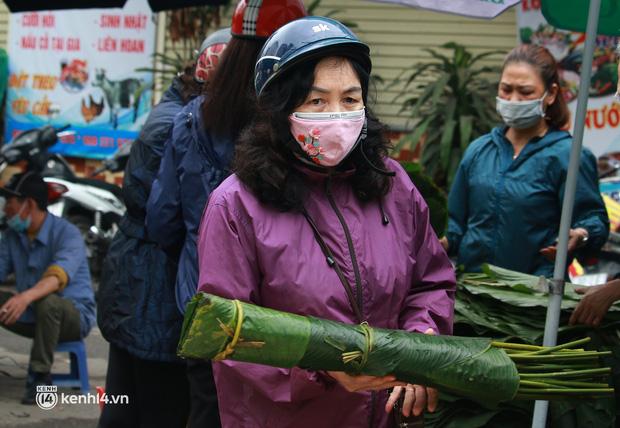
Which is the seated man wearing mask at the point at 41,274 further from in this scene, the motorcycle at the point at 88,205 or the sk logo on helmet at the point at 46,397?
the motorcycle at the point at 88,205

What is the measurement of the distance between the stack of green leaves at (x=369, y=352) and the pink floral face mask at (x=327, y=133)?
530mm

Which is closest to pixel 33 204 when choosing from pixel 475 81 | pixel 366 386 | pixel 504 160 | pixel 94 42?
pixel 504 160

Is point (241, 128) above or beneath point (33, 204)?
Answer: above

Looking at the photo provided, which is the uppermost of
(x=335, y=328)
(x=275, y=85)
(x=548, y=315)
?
(x=275, y=85)

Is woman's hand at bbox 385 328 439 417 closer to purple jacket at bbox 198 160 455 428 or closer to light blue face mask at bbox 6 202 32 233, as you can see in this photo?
purple jacket at bbox 198 160 455 428

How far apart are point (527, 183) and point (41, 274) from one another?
3.60 metres

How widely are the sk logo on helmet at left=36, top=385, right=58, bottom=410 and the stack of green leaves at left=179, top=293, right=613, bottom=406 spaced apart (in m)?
4.68

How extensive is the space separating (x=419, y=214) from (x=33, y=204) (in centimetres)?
466

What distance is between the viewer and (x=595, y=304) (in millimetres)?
3516

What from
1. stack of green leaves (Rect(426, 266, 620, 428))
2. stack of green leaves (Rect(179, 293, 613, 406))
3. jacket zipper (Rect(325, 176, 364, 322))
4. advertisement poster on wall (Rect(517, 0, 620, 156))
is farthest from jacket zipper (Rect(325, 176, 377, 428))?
advertisement poster on wall (Rect(517, 0, 620, 156))

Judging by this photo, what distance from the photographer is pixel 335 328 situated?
2369 millimetres

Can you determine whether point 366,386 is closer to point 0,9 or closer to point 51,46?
point 51,46

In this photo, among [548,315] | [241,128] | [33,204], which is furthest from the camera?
[33,204]

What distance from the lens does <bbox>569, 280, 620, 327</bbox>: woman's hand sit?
349 centimetres
